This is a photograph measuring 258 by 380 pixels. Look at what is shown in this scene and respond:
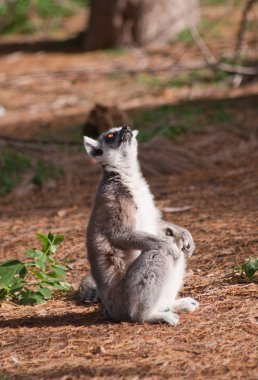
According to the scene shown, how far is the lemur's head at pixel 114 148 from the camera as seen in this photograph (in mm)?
4957

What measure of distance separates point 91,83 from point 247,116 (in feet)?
12.4

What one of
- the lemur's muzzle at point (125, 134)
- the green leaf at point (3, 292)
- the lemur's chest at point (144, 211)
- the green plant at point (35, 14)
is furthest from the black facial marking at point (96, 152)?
the green plant at point (35, 14)

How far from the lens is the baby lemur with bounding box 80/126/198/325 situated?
4.34 meters

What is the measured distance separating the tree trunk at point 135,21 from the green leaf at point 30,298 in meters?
9.54

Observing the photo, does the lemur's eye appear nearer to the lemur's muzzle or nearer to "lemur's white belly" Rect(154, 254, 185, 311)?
"lemur's white belly" Rect(154, 254, 185, 311)

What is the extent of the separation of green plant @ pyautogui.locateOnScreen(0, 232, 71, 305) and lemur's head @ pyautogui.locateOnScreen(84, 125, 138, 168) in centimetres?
61

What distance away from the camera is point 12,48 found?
51.6 feet

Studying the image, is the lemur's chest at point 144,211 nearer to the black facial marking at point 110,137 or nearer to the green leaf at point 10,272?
the black facial marking at point 110,137

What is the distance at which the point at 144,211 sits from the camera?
15.4 ft

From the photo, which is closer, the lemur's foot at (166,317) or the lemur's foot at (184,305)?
the lemur's foot at (166,317)

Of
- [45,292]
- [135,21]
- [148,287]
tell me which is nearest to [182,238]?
[148,287]

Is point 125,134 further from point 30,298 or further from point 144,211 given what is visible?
point 30,298

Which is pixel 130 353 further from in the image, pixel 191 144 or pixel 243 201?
pixel 191 144

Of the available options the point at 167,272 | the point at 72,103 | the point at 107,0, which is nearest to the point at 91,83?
the point at 72,103
